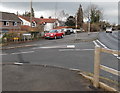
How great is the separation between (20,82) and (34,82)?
1.52ft

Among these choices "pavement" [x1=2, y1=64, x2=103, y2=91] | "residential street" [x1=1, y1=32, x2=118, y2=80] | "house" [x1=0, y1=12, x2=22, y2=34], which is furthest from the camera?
"house" [x1=0, y1=12, x2=22, y2=34]

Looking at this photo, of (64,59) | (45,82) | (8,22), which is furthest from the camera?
(8,22)

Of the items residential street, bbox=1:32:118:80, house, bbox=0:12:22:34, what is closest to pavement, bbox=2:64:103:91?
residential street, bbox=1:32:118:80

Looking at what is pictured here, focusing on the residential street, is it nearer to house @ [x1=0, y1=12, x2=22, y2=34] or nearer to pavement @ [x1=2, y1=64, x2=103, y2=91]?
pavement @ [x1=2, y1=64, x2=103, y2=91]

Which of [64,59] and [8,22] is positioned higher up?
[8,22]

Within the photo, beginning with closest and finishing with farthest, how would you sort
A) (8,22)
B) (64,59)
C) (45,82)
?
(45,82) → (64,59) → (8,22)

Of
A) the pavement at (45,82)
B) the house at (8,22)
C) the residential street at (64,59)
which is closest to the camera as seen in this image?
the pavement at (45,82)

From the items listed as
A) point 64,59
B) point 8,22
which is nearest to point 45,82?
point 64,59

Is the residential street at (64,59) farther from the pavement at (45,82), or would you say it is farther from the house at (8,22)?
the house at (8,22)

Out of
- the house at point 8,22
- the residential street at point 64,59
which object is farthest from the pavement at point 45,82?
the house at point 8,22

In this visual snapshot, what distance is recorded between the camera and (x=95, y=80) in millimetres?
4699

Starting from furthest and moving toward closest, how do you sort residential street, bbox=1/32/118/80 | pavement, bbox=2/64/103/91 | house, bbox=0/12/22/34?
house, bbox=0/12/22/34 < residential street, bbox=1/32/118/80 < pavement, bbox=2/64/103/91

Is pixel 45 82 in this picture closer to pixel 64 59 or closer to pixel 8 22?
pixel 64 59

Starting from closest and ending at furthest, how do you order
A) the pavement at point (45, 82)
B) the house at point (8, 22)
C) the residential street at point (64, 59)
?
the pavement at point (45, 82)
the residential street at point (64, 59)
the house at point (8, 22)
